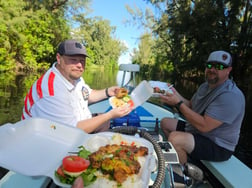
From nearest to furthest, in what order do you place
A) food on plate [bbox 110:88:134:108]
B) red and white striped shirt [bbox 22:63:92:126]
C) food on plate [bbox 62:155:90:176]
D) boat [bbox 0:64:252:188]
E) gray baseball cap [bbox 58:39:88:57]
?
food on plate [bbox 62:155:90:176] < boat [bbox 0:64:252:188] < red and white striped shirt [bbox 22:63:92:126] < gray baseball cap [bbox 58:39:88:57] < food on plate [bbox 110:88:134:108]

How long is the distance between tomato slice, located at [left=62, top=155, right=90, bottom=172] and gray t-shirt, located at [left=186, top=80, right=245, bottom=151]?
1512 mm

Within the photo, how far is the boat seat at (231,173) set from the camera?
1.83m

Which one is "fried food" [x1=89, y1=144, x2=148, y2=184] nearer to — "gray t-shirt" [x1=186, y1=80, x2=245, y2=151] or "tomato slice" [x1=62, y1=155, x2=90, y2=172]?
"tomato slice" [x1=62, y1=155, x2=90, y2=172]

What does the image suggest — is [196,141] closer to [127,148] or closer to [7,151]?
[127,148]

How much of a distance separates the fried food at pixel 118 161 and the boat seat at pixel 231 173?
1.15 m

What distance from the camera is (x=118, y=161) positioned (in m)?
1.03

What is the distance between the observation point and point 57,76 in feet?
6.38

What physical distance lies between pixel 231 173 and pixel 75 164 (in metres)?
1.66

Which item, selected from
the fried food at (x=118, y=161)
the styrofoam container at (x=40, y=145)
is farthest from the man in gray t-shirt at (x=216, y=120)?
the fried food at (x=118, y=161)

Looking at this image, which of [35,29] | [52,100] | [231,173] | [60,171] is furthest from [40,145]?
[35,29]

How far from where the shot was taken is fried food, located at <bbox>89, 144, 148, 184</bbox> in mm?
982

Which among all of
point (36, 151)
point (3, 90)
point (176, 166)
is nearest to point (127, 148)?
point (36, 151)

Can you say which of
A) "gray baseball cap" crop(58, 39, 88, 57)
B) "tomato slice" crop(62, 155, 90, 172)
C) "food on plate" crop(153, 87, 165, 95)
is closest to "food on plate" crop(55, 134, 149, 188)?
"tomato slice" crop(62, 155, 90, 172)

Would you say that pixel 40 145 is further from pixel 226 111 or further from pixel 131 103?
pixel 226 111
